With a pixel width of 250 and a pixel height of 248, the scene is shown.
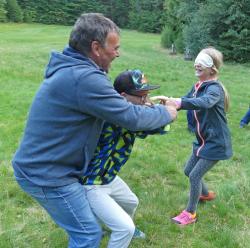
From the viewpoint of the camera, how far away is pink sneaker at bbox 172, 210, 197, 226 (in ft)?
17.6

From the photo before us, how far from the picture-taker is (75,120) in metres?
3.34

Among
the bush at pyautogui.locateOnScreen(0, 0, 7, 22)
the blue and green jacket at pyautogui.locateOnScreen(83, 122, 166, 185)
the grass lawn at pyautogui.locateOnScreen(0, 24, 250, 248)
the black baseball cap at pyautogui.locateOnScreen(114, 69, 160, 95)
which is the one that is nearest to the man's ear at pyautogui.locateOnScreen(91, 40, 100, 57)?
the black baseball cap at pyautogui.locateOnScreen(114, 69, 160, 95)

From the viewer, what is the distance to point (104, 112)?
327cm

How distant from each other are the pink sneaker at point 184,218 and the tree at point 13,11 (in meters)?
55.4

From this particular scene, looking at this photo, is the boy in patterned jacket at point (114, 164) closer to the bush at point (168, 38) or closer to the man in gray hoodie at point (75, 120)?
the man in gray hoodie at point (75, 120)

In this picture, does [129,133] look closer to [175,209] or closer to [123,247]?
[123,247]

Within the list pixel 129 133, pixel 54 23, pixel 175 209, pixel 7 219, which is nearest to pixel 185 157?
pixel 175 209

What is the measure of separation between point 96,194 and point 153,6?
57.9 m

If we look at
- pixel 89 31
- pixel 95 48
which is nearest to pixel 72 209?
pixel 95 48

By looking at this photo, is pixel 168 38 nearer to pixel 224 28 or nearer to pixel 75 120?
pixel 224 28

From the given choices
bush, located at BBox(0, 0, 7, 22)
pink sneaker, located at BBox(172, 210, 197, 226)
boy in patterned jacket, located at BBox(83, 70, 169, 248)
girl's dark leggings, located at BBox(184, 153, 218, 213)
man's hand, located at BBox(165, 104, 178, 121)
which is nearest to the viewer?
man's hand, located at BBox(165, 104, 178, 121)

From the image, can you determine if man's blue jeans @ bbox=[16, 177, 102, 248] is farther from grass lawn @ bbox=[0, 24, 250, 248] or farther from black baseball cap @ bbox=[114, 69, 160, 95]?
grass lawn @ bbox=[0, 24, 250, 248]

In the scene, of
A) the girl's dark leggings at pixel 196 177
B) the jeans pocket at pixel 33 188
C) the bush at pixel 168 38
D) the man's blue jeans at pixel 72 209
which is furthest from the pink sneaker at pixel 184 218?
the bush at pixel 168 38

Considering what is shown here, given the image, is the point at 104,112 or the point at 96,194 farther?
the point at 96,194
